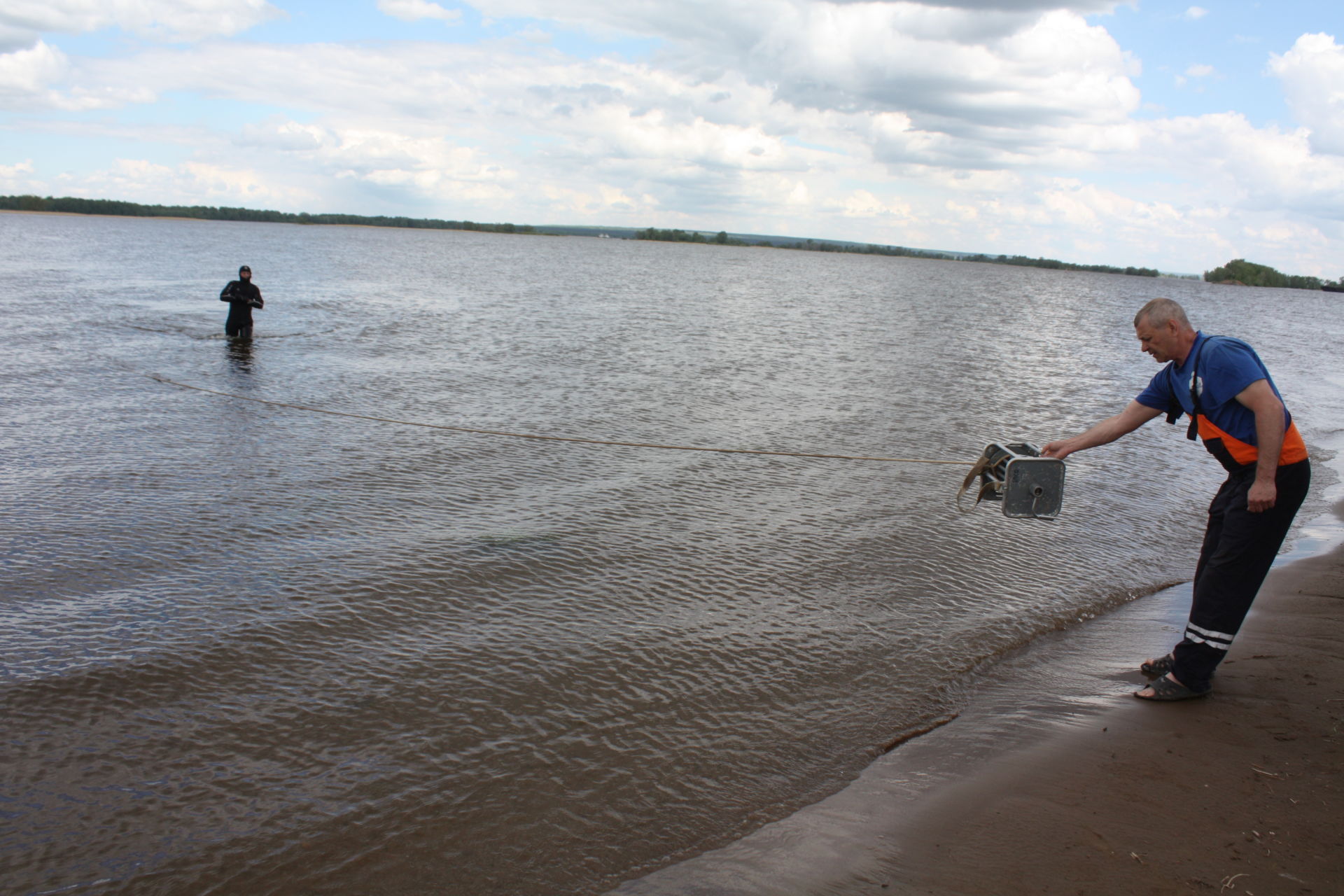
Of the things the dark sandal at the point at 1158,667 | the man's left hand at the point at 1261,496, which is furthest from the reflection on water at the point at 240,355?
the man's left hand at the point at 1261,496

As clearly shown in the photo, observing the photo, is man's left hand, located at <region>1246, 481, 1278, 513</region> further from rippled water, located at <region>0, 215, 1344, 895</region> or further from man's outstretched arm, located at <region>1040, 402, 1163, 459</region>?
rippled water, located at <region>0, 215, 1344, 895</region>

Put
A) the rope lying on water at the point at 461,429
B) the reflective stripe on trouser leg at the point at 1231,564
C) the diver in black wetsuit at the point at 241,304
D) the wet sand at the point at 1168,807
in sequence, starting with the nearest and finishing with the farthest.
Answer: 1. the wet sand at the point at 1168,807
2. the reflective stripe on trouser leg at the point at 1231,564
3. the rope lying on water at the point at 461,429
4. the diver in black wetsuit at the point at 241,304

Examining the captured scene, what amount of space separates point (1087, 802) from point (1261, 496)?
1957 mm

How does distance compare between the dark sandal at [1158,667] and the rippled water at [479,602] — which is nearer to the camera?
the rippled water at [479,602]

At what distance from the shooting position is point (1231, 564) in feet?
15.6

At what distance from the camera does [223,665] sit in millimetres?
5336

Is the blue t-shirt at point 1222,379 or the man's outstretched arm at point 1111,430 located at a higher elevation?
the blue t-shirt at point 1222,379

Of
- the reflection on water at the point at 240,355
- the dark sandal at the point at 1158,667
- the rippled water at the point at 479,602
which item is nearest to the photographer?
the rippled water at the point at 479,602

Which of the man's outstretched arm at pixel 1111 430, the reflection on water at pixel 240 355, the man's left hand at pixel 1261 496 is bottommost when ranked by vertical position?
the reflection on water at pixel 240 355

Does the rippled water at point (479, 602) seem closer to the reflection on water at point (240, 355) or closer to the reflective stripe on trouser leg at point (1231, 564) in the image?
the reflection on water at point (240, 355)

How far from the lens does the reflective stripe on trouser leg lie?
4.63m

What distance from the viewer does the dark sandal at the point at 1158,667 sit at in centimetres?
543

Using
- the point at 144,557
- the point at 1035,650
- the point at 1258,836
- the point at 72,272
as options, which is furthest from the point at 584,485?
the point at 72,272

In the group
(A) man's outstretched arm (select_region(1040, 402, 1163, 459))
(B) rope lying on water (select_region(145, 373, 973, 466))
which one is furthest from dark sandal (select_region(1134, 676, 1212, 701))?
A: (B) rope lying on water (select_region(145, 373, 973, 466))
